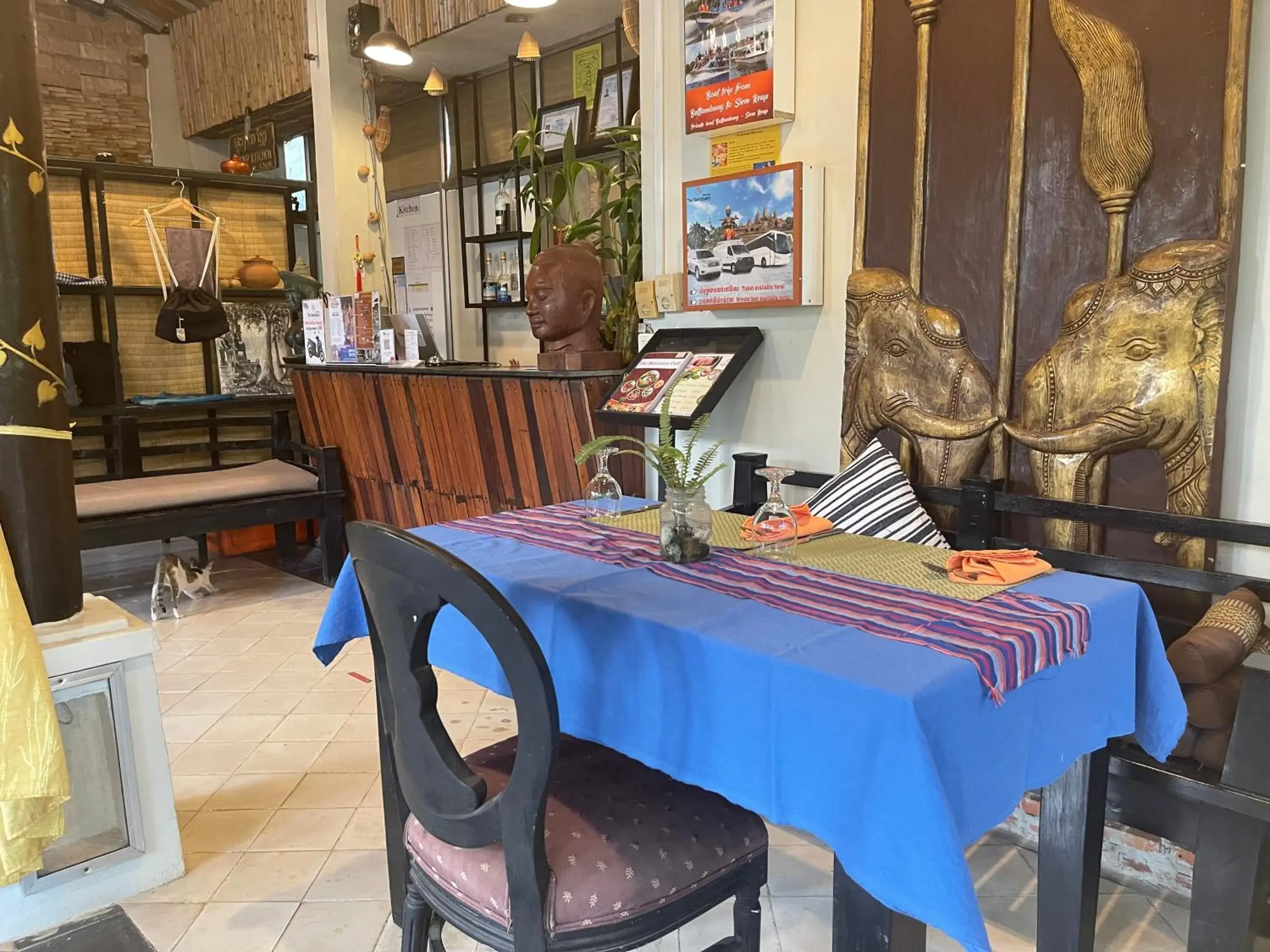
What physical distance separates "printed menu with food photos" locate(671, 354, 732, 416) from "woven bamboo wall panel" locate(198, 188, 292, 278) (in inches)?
171

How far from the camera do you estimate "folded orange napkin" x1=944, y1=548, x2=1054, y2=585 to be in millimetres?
1597

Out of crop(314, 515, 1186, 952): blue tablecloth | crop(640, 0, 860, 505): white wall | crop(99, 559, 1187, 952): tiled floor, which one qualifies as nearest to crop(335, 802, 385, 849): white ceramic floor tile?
crop(99, 559, 1187, 952): tiled floor

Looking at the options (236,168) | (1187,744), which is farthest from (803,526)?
(236,168)

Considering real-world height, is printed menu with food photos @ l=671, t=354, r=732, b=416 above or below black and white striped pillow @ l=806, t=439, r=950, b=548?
above

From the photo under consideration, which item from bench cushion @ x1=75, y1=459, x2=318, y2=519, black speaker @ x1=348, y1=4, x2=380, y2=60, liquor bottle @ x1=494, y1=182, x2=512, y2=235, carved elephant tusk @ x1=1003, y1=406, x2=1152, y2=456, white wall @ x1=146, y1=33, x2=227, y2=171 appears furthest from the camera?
white wall @ x1=146, y1=33, x2=227, y2=171

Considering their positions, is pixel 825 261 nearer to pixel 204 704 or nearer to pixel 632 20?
pixel 632 20

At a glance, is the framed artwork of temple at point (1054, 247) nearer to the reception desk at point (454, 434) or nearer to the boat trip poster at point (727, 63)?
the boat trip poster at point (727, 63)

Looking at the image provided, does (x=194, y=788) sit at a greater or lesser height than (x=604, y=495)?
lesser

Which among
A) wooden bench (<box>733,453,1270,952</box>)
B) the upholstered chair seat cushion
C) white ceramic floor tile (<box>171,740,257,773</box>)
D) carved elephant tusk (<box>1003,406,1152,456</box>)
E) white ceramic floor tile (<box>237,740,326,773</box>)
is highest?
carved elephant tusk (<box>1003,406,1152,456</box>)

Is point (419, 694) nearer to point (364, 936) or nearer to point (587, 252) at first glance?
point (364, 936)

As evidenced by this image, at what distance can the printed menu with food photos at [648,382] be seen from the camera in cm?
313

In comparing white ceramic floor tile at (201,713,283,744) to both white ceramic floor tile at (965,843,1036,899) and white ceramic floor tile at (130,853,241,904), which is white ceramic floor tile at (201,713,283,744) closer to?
white ceramic floor tile at (130,853,241,904)

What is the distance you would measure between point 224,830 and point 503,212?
4076 millimetres

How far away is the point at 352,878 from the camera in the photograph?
2.29 m
